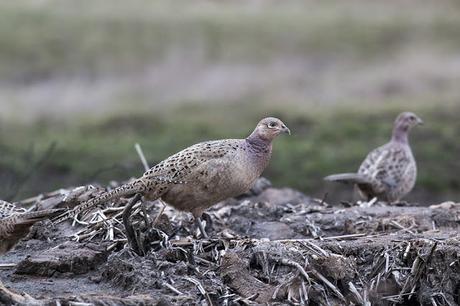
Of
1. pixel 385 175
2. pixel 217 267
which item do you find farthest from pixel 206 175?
pixel 385 175

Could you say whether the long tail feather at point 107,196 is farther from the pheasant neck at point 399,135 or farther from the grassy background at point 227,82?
the grassy background at point 227,82

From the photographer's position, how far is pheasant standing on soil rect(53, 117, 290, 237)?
29.3 ft

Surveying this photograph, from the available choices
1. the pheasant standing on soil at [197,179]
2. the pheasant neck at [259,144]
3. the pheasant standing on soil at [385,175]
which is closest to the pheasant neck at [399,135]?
the pheasant standing on soil at [385,175]

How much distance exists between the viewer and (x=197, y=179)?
8.98 meters

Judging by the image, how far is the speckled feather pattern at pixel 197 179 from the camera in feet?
29.3

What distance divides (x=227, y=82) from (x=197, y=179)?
58.3ft

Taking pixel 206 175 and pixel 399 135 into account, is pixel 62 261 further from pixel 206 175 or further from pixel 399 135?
pixel 399 135

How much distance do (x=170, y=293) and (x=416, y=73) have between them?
19.2 meters

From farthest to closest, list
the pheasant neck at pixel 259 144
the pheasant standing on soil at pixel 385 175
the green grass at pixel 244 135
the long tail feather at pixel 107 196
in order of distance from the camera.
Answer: the green grass at pixel 244 135, the pheasant standing on soil at pixel 385 175, the pheasant neck at pixel 259 144, the long tail feather at pixel 107 196

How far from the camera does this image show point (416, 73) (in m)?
26.3

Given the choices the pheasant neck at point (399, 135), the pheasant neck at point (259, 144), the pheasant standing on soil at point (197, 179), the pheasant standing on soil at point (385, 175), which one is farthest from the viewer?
the pheasant neck at point (399, 135)

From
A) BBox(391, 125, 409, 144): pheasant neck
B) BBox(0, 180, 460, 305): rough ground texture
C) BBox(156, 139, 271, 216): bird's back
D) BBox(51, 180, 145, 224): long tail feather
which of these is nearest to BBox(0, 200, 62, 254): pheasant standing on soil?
BBox(0, 180, 460, 305): rough ground texture

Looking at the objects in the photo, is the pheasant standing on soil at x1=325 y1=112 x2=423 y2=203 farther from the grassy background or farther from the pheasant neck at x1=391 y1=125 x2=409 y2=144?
the grassy background

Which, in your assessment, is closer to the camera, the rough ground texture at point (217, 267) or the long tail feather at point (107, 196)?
the rough ground texture at point (217, 267)
